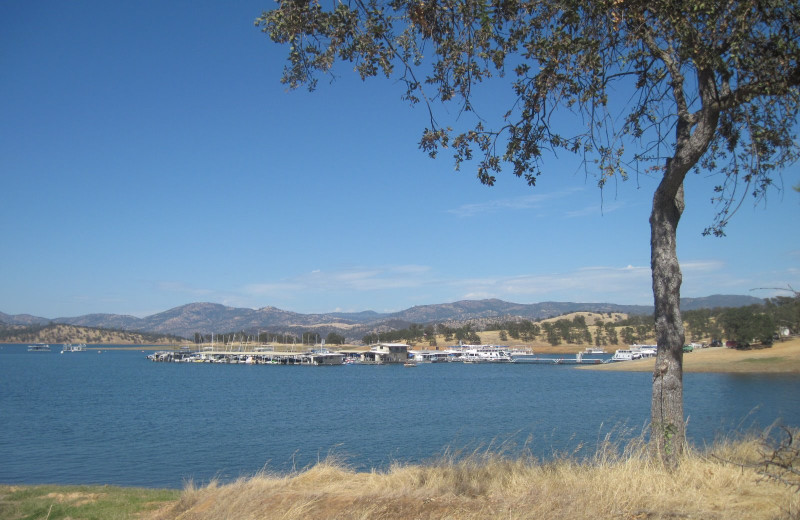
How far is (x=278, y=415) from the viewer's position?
3841 centimetres

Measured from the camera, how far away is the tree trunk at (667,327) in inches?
324

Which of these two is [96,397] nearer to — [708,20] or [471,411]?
[471,411]

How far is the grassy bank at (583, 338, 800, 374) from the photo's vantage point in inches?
2805

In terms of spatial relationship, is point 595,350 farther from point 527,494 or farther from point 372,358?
point 527,494

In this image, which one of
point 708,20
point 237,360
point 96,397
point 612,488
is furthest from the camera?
point 237,360

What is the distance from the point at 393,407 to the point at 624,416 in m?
15.9

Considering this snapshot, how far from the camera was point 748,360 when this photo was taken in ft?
252

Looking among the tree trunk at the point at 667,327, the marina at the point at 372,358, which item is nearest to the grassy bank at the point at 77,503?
the tree trunk at the point at 667,327

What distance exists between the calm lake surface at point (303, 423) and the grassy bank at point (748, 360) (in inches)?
503

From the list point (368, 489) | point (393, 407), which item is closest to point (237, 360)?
point (393, 407)

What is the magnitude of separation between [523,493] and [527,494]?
9 centimetres

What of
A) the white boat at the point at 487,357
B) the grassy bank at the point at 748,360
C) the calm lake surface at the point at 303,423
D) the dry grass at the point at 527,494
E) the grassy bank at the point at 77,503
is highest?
the dry grass at the point at 527,494

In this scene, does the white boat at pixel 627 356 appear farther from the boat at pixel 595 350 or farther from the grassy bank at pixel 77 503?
the grassy bank at pixel 77 503

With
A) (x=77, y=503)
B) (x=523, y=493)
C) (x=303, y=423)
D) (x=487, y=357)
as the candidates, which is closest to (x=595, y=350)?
(x=487, y=357)
